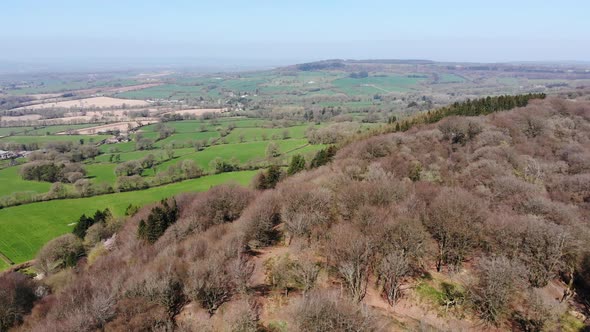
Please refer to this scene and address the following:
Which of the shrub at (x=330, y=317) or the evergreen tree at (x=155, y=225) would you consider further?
the evergreen tree at (x=155, y=225)

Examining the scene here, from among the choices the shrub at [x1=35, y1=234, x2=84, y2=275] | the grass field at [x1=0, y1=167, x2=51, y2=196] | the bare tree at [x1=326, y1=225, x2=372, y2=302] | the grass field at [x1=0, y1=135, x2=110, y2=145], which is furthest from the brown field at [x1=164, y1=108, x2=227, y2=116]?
the bare tree at [x1=326, y1=225, x2=372, y2=302]

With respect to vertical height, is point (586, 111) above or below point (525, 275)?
above

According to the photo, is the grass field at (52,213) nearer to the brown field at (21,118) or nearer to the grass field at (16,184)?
the grass field at (16,184)

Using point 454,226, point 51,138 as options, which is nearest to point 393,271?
point 454,226

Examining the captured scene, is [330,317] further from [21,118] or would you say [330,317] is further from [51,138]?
[21,118]

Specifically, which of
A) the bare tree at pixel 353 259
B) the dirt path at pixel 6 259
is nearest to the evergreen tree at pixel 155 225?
the dirt path at pixel 6 259

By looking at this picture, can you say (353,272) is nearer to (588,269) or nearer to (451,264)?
(451,264)

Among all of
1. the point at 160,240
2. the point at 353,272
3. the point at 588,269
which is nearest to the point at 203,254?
the point at 160,240

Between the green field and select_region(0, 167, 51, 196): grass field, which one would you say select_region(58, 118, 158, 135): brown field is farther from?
select_region(0, 167, 51, 196): grass field
